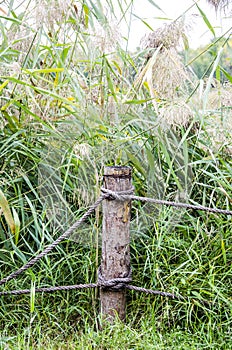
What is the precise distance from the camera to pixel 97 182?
2150 mm

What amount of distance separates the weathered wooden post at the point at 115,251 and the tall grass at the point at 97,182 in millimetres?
60

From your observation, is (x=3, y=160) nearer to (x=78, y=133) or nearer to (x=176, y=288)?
(x=78, y=133)

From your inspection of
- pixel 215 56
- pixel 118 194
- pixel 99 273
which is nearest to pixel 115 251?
pixel 99 273

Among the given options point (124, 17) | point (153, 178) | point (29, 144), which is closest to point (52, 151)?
point (29, 144)

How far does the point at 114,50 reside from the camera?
80.3 inches

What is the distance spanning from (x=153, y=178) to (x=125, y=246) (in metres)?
0.38

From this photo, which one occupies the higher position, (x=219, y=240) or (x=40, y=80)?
(x=40, y=80)

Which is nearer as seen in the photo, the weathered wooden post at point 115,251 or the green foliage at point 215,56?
the green foliage at point 215,56

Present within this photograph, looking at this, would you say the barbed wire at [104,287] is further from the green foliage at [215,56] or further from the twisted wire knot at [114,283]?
the green foliage at [215,56]

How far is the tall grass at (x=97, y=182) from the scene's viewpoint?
6.54ft

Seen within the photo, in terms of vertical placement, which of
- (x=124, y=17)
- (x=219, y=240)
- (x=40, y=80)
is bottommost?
(x=219, y=240)

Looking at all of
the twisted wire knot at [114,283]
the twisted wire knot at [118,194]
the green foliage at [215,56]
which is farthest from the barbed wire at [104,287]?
the green foliage at [215,56]

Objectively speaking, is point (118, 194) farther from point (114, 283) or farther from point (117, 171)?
point (114, 283)

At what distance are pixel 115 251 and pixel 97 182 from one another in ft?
0.96
